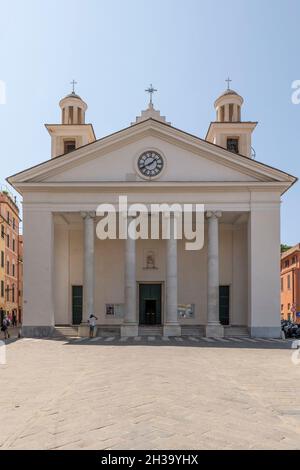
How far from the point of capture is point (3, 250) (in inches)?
1758

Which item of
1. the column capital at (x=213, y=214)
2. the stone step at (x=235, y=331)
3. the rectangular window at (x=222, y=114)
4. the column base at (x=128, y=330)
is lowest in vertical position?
the stone step at (x=235, y=331)

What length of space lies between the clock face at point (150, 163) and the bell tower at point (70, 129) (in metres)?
7.34

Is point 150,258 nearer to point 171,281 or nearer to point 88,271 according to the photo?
point 171,281

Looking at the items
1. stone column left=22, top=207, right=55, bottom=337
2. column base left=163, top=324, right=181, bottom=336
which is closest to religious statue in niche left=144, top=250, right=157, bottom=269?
column base left=163, top=324, right=181, bottom=336

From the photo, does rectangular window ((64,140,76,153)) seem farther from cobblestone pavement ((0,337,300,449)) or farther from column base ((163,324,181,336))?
cobblestone pavement ((0,337,300,449))

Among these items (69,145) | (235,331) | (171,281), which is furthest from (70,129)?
(235,331)

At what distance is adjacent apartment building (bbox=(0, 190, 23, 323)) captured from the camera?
44031 mm

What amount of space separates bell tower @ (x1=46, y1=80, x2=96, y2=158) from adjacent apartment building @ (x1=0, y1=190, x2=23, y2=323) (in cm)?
1229

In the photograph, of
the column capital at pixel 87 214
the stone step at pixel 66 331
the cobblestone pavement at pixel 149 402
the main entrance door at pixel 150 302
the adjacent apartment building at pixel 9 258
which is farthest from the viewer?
the adjacent apartment building at pixel 9 258

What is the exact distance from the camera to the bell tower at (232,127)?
1310 inches

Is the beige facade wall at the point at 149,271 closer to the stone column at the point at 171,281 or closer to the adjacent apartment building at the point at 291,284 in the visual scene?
the stone column at the point at 171,281

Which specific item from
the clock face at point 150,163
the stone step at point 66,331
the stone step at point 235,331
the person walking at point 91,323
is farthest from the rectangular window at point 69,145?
the stone step at point 235,331

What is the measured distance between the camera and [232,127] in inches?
1315

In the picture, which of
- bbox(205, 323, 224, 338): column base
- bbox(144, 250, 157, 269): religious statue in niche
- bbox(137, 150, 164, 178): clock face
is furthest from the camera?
bbox(144, 250, 157, 269): religious statue in niche
